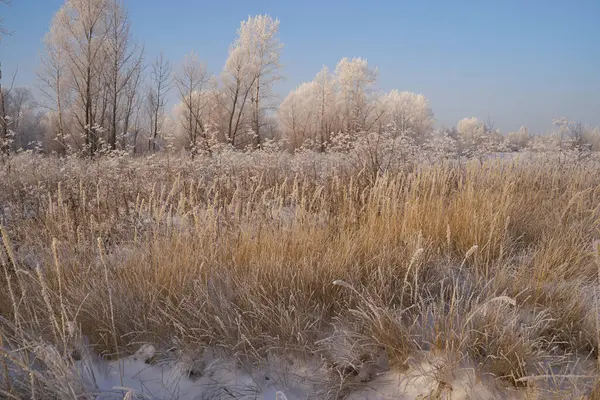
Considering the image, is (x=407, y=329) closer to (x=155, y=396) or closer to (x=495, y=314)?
(x=495, y=314)

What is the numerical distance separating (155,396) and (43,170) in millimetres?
7545

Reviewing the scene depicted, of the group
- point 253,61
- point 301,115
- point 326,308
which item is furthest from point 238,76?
point 326,308

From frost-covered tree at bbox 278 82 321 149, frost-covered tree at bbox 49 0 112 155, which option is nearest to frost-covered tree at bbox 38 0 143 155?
→ frost-covered tree at bbox 49 0 112 155

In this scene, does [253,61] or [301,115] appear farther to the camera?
[301,115]

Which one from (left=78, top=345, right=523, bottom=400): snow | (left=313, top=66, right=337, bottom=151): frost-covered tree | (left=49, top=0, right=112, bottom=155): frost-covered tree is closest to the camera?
(left=78, top=345, right=523, bottom=400): snow

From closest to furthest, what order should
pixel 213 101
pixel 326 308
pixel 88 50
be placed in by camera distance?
pixel 326 308, pixel 88 50, pixel 213 101

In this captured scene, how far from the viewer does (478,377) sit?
1539 millimetres

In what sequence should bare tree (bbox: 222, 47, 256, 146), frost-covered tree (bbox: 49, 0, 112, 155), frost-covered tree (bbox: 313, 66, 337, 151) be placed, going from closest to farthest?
frost-covered tree (bbox: 49, 0, 112, 155) < bare tree (bbox: 222, 47, 256, 146) < frost-covered tree (bbox: 313, 66, 337, 151)

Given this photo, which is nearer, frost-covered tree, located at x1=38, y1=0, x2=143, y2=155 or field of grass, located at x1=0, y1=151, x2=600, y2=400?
field of grass, located at x1=0, y1=151, x2=600, y2=400

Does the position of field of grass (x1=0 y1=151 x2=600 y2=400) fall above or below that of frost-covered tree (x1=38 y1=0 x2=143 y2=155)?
below

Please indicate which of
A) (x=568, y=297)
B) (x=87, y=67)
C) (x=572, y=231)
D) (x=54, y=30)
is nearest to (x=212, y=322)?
(x=568, y=297)

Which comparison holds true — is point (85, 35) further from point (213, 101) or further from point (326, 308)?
point (326, 308)

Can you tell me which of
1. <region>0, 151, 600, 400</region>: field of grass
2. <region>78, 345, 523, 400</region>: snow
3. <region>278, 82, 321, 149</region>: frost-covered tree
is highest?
<region>278, 82, 321, 149</region>: frost-covered tree

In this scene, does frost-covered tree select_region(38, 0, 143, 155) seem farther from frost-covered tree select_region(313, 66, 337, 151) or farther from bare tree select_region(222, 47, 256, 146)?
frost-covered tree select_region(313, 66, 337, 151)
